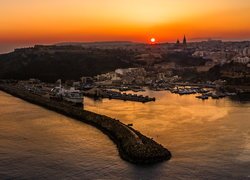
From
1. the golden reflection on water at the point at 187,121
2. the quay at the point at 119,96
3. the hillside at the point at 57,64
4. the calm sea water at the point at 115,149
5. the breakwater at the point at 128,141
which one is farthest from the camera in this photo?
the hillside at the point at 57,64

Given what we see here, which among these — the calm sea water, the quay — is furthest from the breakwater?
the quay

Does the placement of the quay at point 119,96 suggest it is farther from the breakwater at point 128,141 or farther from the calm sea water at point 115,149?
the breakwater at point 128,141

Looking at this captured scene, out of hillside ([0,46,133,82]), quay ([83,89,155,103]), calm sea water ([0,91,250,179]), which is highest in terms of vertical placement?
hillside ([0,46,133,82])

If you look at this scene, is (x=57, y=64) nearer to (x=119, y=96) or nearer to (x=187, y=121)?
(x=119, y=96)

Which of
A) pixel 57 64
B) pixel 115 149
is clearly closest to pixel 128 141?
pixel 115 149

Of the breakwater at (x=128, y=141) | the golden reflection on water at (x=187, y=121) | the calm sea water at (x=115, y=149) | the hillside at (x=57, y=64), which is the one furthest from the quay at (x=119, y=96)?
the hillside at (x=57, y=64)

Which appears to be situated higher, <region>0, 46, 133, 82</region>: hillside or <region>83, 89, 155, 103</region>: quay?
<region>0, 46, 133, 82</region>: hillside

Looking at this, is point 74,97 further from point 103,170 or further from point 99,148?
point 103,170

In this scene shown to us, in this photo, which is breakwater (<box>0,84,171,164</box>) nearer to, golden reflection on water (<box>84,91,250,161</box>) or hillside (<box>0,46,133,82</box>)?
golden reflection on water (<box>84,91,250,161</box>)

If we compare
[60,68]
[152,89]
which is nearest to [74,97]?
[152,89]

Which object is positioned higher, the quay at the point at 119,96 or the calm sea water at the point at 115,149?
the quay at the point at 119,96
